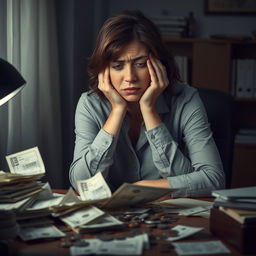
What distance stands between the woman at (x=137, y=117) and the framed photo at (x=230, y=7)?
94.4 inches

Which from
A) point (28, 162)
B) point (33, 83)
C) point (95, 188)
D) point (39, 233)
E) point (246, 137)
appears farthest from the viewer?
point (246, 137)

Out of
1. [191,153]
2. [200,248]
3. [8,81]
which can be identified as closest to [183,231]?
[200,248]

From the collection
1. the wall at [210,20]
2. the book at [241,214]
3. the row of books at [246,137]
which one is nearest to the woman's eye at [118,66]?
the book at [241,214]

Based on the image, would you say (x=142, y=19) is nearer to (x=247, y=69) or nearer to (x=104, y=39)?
(x=104, y=39)

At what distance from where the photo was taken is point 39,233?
1.34 metres

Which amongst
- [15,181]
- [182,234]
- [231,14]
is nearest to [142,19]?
[15,181]

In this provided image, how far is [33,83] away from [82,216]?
1.47 m

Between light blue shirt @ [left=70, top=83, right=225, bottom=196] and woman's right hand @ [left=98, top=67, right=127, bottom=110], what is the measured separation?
62 millimetres

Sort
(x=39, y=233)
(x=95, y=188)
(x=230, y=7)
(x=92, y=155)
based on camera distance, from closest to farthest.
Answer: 1. (x=39, y=233)
2. (x=95, y=188)
3. (x=92, y=155)
4. (x=230, y=7)

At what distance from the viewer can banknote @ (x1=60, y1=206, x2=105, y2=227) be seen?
138cm

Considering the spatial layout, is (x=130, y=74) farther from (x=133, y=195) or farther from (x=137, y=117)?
(x=133, y=195)

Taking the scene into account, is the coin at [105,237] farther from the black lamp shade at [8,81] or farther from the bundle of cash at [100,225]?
the black lamp shade at [8,81]

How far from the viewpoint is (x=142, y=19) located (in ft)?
7.16

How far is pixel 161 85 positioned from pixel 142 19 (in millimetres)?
267
